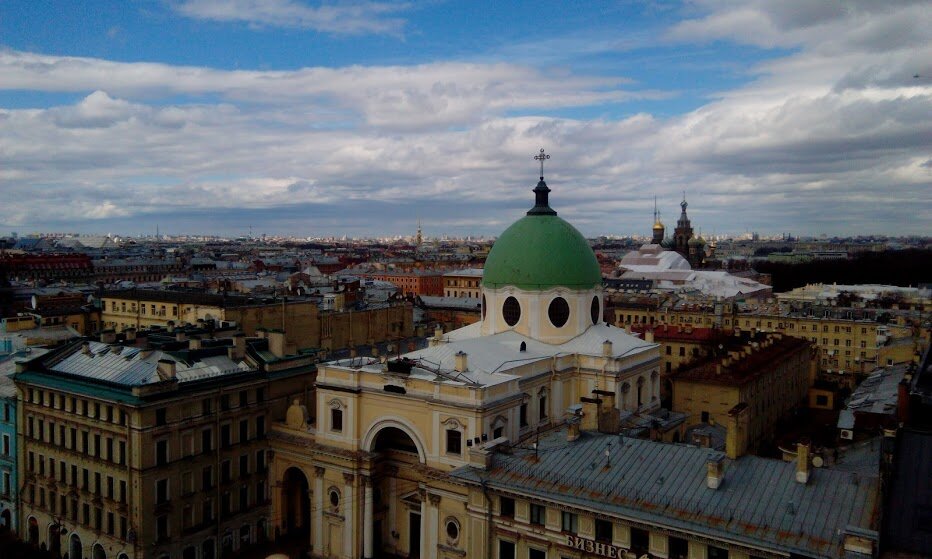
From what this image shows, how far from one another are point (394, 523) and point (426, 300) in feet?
227

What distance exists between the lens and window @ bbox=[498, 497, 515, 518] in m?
29.8

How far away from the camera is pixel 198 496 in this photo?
1542 inches

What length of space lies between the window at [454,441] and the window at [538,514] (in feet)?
23.5

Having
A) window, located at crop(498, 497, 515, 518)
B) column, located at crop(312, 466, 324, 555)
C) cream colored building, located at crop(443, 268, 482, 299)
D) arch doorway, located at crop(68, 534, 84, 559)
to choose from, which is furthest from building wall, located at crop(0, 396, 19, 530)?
cream colored building, located at crop(443, 268, 482, 299)

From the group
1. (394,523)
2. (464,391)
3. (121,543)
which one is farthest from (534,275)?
(121,543)

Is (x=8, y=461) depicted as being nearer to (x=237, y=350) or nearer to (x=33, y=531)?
(x=33, y=531)

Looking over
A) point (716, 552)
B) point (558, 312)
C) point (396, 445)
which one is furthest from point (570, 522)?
point (558, 312)

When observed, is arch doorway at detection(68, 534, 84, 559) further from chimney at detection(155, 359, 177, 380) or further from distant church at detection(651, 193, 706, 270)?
distant church at detection(651, 193, 706, 270)

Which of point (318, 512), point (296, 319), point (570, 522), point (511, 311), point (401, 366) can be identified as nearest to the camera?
point (570, 522)

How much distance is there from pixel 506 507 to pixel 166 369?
63.4ft

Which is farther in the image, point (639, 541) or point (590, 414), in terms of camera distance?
point (590, 414)

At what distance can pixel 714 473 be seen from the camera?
88.5 ft

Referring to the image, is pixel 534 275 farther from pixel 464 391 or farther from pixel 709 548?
pixel 709 548

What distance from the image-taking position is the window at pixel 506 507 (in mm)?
29828
